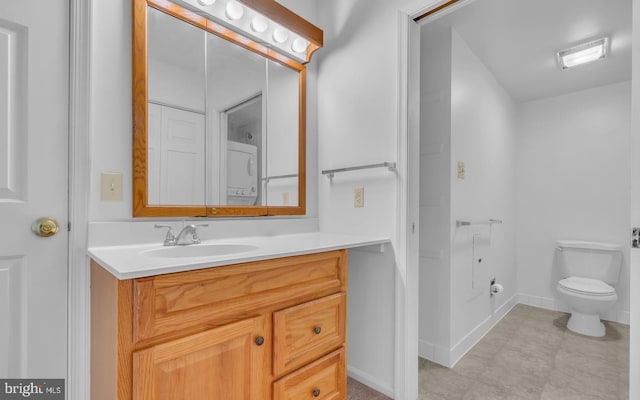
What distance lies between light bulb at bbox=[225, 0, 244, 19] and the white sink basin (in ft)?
3.94

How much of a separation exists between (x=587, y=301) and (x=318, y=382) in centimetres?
245

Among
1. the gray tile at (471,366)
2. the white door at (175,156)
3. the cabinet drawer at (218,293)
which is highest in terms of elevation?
the white door at (175,156)

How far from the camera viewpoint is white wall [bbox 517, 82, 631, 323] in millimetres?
2865

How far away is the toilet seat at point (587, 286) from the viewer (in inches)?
95.9

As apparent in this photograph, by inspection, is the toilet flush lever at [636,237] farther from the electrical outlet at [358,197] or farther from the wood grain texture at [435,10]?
the wood grain texture at [435,10]

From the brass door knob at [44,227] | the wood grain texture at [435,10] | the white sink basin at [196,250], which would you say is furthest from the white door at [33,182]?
the wood grain texture at [435,10]

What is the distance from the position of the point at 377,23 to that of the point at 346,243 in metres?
1.26

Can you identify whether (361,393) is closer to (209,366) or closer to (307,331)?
(307,331)

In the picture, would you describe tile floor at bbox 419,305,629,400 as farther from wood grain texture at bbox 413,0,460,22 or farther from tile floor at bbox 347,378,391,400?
wood grain texture at bbox 413,0,460,22

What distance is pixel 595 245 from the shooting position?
9.37 feet

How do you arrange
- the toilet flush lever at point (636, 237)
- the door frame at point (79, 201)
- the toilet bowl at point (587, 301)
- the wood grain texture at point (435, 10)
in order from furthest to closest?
the toilet bowl at point (587, 301)
the wood grain texture at point (435, 10)
the door frame at point (79, 201)
the toilet flush lever at point (636, 237)

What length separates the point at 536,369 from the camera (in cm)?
199

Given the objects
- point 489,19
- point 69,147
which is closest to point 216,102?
point 69,147

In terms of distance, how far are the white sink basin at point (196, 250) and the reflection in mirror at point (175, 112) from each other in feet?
0.82
